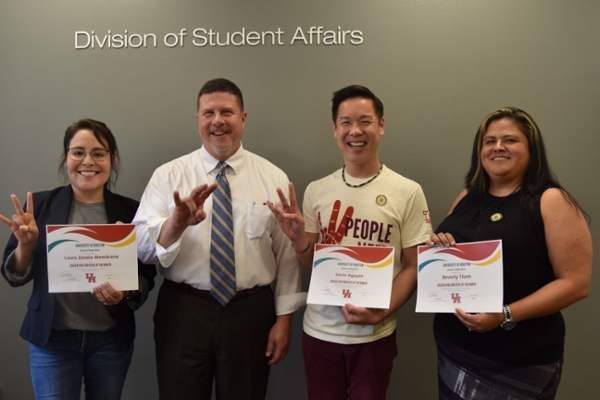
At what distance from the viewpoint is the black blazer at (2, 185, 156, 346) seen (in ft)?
5.98

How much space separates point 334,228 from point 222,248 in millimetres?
541

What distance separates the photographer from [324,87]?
8.34 feet

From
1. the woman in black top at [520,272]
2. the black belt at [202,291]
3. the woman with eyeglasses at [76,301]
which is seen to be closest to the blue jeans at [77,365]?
the woman with eyeglasses at [76,301]

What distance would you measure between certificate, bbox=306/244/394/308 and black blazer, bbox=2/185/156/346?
2.91 ft

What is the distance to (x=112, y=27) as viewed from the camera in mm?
2568

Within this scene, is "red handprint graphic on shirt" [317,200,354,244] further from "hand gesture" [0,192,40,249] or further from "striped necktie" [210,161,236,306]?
"hand gesture" [0,192,40,249]

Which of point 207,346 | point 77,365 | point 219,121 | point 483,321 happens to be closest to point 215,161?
point 219,121

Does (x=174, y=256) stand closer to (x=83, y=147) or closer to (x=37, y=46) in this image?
(x=83, y=147)

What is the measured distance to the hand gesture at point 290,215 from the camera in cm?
182

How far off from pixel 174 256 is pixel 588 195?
2.45 meters

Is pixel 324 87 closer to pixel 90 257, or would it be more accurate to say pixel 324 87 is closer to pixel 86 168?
pixel 86 168

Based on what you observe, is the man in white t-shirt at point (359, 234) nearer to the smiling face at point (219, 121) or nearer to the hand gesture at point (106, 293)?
the smiling face at point (219, 121)

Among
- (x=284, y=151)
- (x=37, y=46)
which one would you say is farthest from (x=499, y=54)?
(x=37, y=46)

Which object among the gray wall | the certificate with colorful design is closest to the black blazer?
the gray wall
